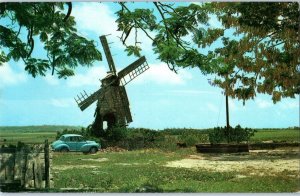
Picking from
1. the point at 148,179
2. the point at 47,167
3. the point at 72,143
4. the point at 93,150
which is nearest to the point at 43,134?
the point at 47,167

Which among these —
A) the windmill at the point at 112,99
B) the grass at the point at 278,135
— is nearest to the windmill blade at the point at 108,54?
the windmill at the point at 112,99

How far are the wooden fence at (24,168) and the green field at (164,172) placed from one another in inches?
19.0

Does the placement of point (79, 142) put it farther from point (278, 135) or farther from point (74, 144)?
point (278, 135)

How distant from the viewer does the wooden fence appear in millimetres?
14266

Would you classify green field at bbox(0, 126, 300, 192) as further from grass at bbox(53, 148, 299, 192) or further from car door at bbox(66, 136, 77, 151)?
car door at bbox(66, 136, 77, 151)

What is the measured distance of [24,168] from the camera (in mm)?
14375

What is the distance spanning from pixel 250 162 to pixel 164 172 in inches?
142

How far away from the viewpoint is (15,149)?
569 inches

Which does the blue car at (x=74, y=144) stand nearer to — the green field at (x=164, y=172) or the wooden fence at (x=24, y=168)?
the green field at (x=164, y=172)

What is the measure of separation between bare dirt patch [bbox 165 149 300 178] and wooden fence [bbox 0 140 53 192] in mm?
5269

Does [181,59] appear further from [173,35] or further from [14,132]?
[14,132]

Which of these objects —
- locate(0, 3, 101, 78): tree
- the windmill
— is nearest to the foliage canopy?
locate(0, 3, 101, 78): tree

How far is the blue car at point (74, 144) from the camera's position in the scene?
18681 millimetres

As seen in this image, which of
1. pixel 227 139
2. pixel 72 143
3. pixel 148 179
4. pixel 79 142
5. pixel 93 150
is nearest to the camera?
pixel 148 179
